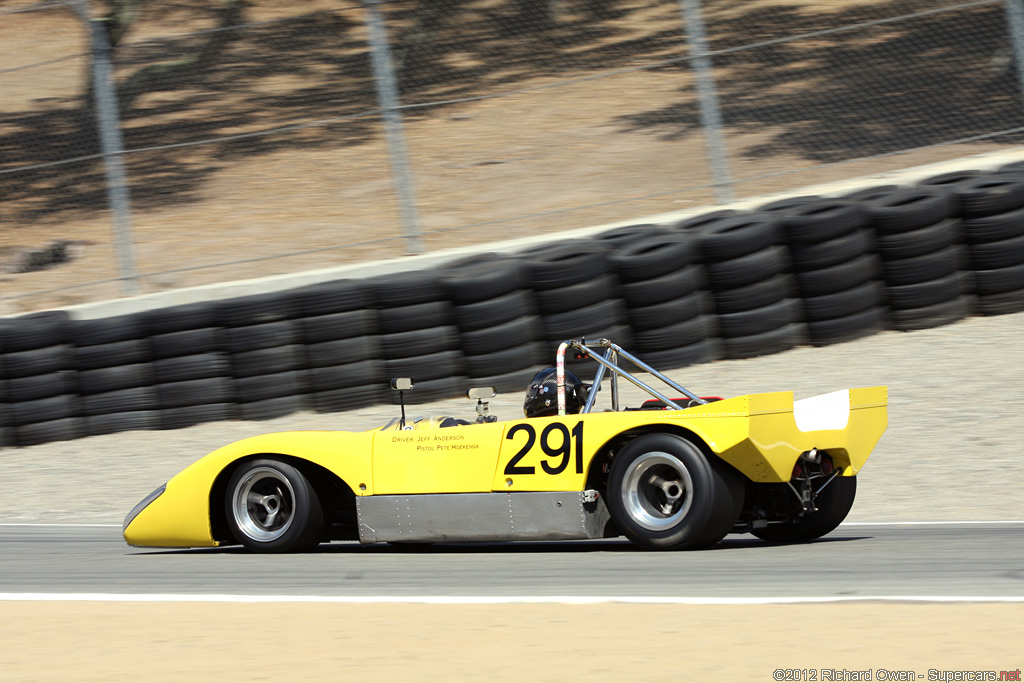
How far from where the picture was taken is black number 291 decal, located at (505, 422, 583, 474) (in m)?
6.13

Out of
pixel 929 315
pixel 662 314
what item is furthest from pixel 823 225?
pixel 662 314

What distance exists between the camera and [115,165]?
11.5m

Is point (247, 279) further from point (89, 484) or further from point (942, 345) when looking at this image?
point (942, 345)

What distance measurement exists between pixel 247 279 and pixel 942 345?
6.19 meters

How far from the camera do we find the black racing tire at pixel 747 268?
10.6 metres

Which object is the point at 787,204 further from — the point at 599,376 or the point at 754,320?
the point at 599,376

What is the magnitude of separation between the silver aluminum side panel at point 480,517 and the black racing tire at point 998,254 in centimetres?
608

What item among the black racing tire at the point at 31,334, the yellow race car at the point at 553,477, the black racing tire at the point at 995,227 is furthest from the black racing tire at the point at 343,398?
the black racing tire at the point at 995,227

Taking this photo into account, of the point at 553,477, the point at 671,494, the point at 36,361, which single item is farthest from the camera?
the point at 36,361

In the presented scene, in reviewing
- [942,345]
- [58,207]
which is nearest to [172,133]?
[58,207]

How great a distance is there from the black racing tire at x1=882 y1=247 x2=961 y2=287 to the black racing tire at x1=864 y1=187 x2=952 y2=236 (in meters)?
0.28

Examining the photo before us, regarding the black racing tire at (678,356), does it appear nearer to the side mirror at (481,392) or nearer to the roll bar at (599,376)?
the roll bar at (599,376)

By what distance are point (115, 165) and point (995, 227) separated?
7.69 meters

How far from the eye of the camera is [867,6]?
45.6ft
